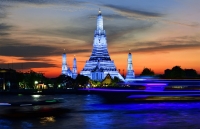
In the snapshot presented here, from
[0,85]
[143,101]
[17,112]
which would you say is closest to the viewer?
[17,112]

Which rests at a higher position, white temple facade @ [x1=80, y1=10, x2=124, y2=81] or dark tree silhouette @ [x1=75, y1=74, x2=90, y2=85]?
white temple facade @ [x1=80, y1=10, x2=124, y2=81]

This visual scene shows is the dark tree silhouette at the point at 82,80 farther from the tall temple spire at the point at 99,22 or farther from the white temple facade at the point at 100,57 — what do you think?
the tall temple spire at the point at 99,22

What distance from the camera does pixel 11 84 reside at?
5335 inches

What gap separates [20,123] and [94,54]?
12739cm

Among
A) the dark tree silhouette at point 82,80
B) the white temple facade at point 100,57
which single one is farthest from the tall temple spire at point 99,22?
the dark tree silhouette at point 82,80

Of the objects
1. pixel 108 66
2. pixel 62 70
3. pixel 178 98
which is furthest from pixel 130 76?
pixel 178 98

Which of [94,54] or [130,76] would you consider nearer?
[94,54]

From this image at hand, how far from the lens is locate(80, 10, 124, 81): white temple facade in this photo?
151625 millimetres

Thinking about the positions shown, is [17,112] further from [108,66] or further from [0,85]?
[108,66]

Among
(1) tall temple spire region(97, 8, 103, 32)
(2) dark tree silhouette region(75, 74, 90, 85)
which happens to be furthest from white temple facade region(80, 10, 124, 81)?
(2) dark tree silhouette region(75, 74, 90, 85)

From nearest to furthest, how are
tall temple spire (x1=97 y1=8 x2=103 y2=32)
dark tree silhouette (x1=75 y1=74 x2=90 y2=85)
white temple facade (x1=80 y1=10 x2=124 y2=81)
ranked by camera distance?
1. dark tree silhouette (x1=75 y1=74 x2=90 y2=85)
2. white temple facade (x1=80 y1=10 x2=124 y2=81)
3. tall temple spire (x1=97 y1=8 x2=103 y2=32)

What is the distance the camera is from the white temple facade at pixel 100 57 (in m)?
152

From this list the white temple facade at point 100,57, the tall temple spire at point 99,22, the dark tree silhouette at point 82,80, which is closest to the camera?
the dark tree silhouette at point 82,80

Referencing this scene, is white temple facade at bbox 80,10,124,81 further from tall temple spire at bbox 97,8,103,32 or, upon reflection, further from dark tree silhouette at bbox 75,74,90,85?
dark tree silhouette at bbox 75,74,90,85
